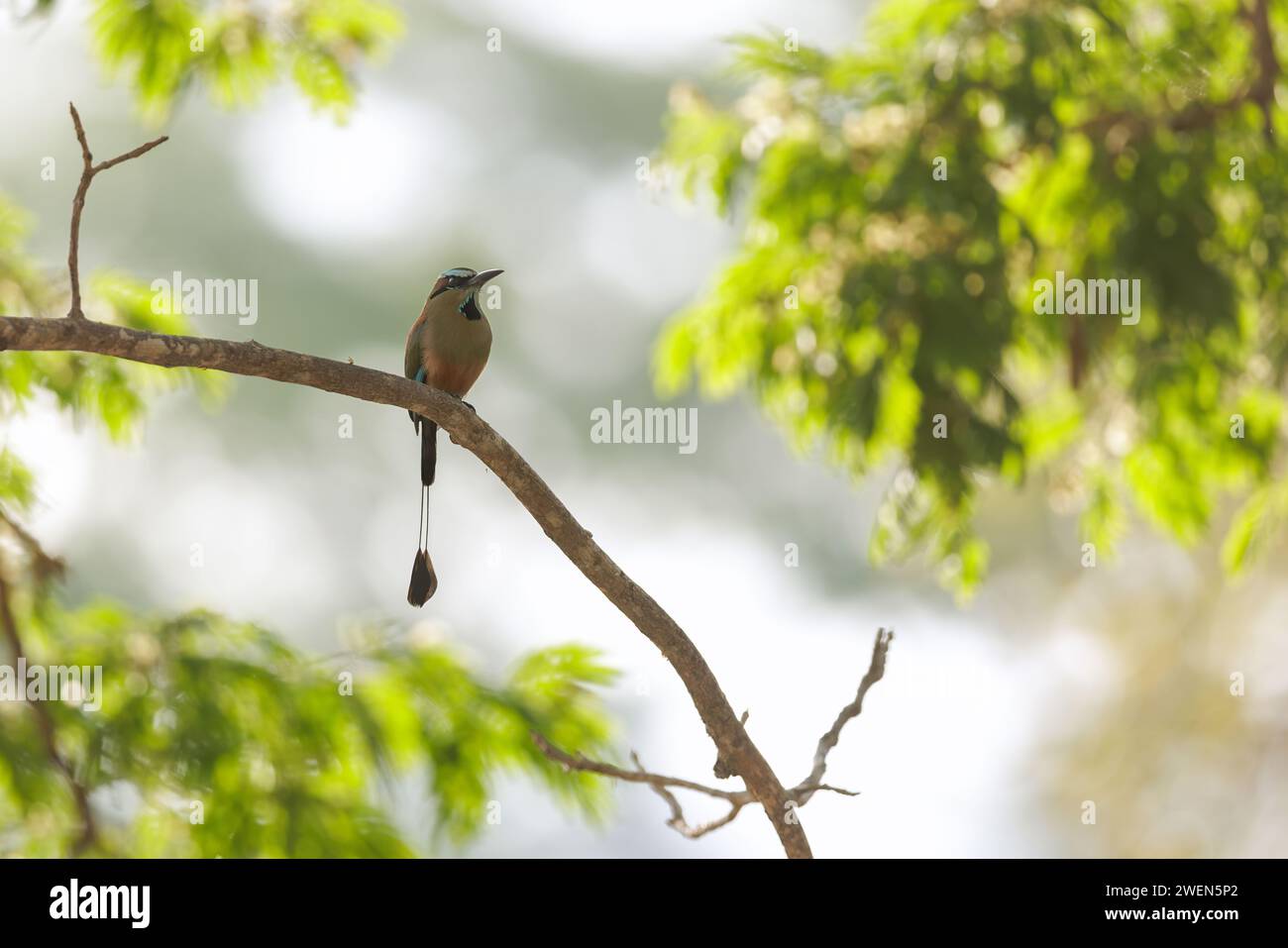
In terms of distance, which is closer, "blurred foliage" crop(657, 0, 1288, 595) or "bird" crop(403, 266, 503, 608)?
"bird" crop(403, 266, 503, 608)

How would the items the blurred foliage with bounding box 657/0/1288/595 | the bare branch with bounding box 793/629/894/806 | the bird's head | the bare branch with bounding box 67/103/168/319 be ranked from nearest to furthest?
the bare branch with bounding box 67/103/168/319 → the bare branch with bounding box 793/629/894/806 → the bird's head → the blurred foliage with bounding box 657/0/1288/595

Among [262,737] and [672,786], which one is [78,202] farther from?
[262,737]

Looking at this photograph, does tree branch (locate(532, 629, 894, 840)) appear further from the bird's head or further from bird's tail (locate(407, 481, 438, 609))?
the bird's head

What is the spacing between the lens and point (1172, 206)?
5.11 meters

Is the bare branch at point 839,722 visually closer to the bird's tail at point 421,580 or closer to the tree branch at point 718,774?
the tree branch at point 718,774

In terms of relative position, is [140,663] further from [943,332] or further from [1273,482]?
[1273,482]

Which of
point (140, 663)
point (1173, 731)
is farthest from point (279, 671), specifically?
point (1173, 731)

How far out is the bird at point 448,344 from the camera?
3.80m

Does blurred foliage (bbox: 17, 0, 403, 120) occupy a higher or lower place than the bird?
higher

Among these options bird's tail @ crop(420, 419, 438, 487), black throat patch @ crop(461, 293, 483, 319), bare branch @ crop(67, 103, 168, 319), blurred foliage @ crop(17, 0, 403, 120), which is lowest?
bird's tail @ crop(420, 419, 438, 487)

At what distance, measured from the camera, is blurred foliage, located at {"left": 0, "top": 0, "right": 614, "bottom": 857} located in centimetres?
446

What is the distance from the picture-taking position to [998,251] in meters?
4.91

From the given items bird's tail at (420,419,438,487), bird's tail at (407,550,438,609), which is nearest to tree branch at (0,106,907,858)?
bird's tail at (407,550,438,609)

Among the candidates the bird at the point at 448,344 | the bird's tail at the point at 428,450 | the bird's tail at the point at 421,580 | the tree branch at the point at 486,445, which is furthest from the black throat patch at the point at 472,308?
the tree branch at the point at 486,445
